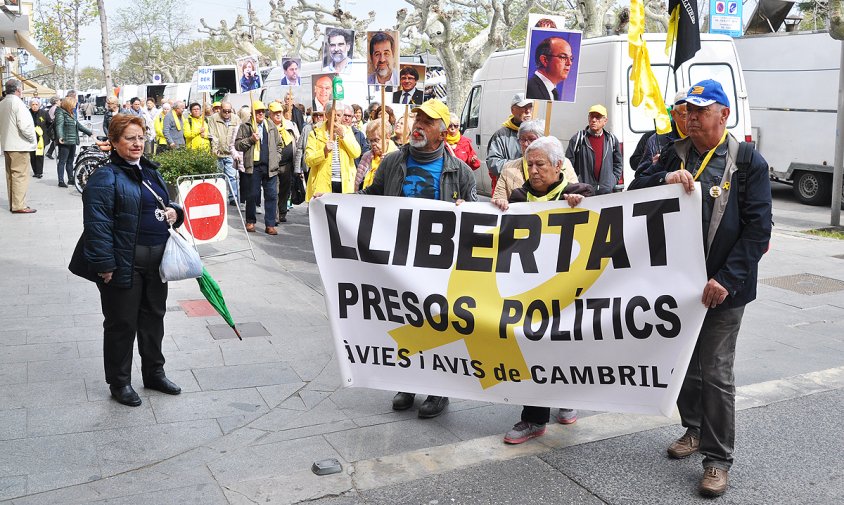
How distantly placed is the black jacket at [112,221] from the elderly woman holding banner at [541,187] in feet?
7.26

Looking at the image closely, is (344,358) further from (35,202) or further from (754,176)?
(35,202)

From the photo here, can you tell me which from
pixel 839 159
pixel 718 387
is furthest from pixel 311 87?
pixel 718 387

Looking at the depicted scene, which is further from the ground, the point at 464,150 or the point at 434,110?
the point at 434,110

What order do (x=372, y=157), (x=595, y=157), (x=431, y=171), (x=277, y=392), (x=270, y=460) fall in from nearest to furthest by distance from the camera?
(x=270, y=460) < (x=431, y=171) < (x=277, y=392) < (x=372, y=157) < (x=595, y=157)

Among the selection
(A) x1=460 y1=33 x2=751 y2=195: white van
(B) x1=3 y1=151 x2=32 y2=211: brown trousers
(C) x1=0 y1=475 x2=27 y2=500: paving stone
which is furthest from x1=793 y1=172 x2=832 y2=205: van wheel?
(C) x1=0 y1=475 x2=27 y2=500: paving stone

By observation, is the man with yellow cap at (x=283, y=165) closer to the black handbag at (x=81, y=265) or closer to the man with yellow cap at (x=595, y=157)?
the man with yellow cap at (x=595, y=157)

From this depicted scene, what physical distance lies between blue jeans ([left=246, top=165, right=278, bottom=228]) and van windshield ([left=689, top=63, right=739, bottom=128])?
6.08m

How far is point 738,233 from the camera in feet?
14.2

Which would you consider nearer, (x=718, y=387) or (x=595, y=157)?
(x=718, y=387)

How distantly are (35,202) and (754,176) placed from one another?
1393 centimetres

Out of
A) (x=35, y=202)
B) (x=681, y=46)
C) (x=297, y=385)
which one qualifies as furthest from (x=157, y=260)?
(x=35, y=202)

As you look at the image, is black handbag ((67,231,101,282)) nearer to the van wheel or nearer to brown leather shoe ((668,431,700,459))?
brown leather shoe ((668,431,700,459))

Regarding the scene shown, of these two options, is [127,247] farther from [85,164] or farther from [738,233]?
[85,164]

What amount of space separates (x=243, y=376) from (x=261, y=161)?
23.6 ft
